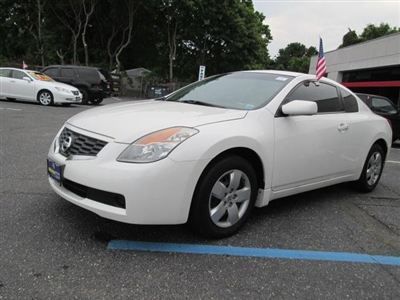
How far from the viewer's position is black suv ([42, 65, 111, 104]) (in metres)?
17.0

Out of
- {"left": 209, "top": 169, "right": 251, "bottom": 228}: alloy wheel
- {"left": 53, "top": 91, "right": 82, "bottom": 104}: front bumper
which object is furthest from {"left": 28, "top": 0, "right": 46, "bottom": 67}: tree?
{"left": 209, "top": 169, "right": 251, "bottom": 228}: alloy wheel

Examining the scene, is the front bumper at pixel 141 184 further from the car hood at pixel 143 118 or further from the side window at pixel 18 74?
the side window at pixel 18 74

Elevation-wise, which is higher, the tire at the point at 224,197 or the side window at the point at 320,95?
the side window at the point at 320,95

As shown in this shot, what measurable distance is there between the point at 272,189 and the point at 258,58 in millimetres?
30956

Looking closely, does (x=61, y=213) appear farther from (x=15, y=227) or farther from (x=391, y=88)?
(x=391, y=88)

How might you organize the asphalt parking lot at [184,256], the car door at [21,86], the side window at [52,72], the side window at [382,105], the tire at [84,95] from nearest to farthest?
the asphalt parking lot at [184,256], the side window at [382,105], the car door at [21,86], the tire at [84,95], the side window at [52,72]

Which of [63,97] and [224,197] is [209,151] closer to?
[224,197]

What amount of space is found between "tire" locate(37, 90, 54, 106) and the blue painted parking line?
1281cm

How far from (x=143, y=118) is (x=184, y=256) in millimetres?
1164

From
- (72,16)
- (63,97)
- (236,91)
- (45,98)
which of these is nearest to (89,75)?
(63,97)

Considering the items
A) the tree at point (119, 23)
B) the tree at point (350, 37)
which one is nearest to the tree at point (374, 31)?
the tree at point (350, 37)

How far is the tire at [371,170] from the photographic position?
16.5 ft

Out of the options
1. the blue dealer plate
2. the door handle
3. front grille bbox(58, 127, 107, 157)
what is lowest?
the blue dealer plate

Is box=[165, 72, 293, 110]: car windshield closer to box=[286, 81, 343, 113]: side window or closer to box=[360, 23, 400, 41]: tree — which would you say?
box=[286, 81, 343, 113]: side window
